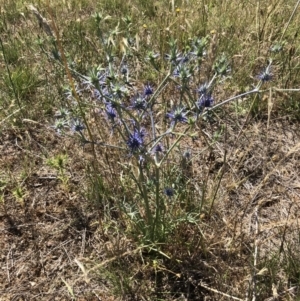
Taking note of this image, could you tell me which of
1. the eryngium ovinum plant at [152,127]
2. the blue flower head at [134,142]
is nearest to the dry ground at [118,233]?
the eryngium ovinum plant at [152,127]

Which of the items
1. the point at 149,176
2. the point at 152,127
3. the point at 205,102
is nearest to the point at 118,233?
the point at 149,176

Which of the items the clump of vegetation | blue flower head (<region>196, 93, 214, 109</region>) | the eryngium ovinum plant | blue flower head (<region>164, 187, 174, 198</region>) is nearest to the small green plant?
the clump of vegetation

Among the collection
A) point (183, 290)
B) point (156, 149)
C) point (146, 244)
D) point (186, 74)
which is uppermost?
point (186, 74)

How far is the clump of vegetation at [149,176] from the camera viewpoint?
1563 millimetres

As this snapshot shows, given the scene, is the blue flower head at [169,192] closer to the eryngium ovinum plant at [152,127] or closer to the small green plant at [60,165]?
the eryngium ovinum plant at [152,127]

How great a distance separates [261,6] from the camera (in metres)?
3.17

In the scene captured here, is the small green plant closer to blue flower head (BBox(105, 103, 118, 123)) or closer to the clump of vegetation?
the clump of vegetation

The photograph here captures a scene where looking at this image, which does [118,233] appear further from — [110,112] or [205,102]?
→ [205,102]

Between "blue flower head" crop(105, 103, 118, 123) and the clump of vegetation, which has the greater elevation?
"blue flower head" crop(105, 103, 118, 123)

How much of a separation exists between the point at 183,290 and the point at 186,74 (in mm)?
914

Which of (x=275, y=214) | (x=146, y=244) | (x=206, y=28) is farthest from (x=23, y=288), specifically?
(x=206, y=28)

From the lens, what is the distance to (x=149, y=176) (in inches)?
68.5

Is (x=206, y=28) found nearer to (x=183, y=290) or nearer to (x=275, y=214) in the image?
(x=275, y=214)

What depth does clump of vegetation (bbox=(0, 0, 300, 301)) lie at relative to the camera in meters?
1.56
